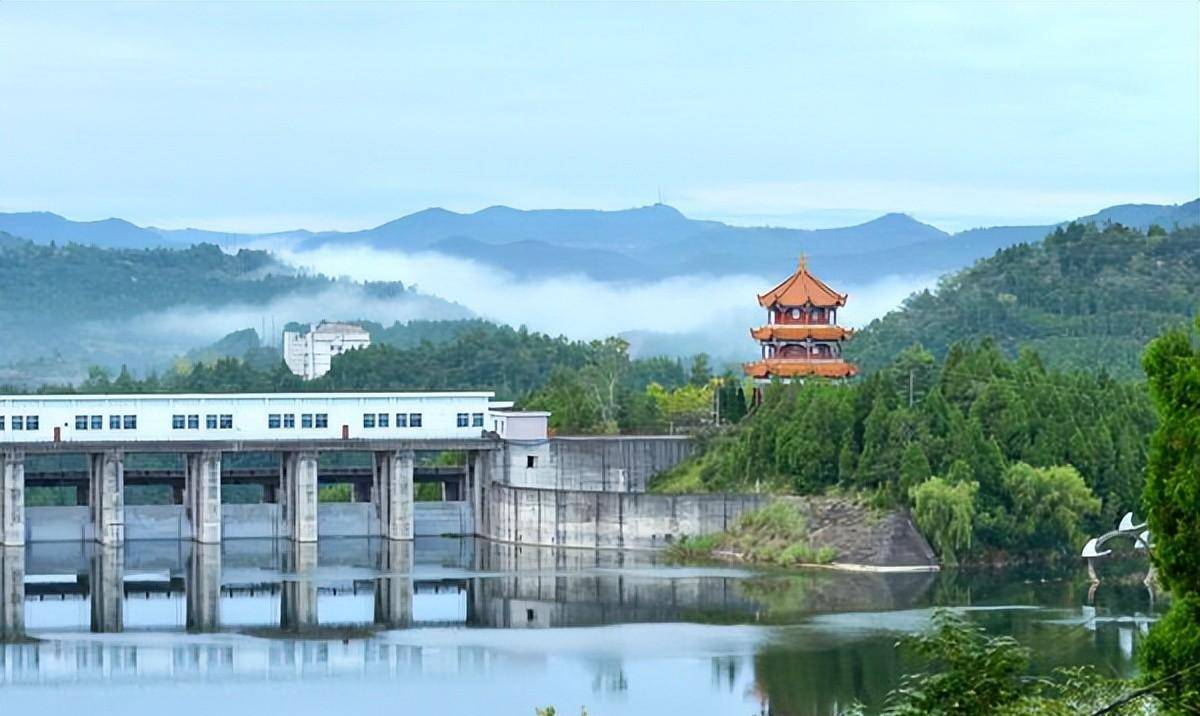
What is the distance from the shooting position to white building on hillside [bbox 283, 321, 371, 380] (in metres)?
172

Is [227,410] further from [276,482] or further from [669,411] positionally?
[669,411]

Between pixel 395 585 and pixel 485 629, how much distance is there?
9448 millimetres

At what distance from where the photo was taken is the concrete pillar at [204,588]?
2482 inches

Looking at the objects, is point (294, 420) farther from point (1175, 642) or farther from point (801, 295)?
point (1175, 642)

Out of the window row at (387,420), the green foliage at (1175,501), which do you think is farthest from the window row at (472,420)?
the green foliage at (1175,501)

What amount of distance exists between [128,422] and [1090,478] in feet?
92.5

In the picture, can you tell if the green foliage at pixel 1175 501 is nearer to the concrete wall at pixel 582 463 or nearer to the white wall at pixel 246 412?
the concrete wall at pixel 582 463

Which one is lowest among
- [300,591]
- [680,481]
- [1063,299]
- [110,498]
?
[300,591]

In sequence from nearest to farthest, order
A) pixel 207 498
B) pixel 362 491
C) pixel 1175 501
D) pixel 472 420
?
pixel 1175 501 < pixel 207 498 < pixel 472 420 < pixel 362 491

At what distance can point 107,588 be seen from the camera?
7019 cm

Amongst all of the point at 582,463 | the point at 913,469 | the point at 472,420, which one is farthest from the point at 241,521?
the point at 913,469

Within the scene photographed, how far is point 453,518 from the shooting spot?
8475cm

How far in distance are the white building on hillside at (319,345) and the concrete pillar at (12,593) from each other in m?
90.3

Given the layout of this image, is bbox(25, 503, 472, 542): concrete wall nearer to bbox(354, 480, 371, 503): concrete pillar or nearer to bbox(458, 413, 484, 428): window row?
bbox(458, 413, 484, 428): window row
